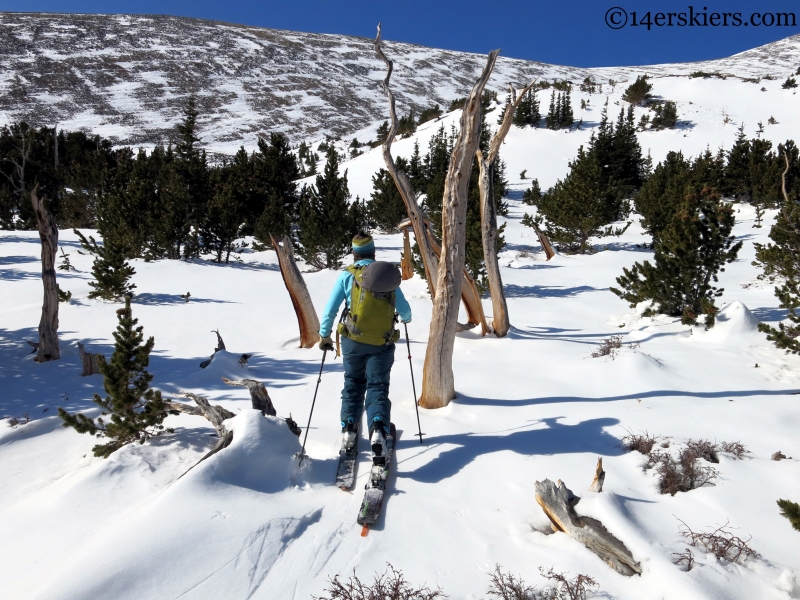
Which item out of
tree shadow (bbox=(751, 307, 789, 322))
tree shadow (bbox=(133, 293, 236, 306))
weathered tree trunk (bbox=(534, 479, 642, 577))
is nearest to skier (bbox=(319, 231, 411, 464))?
weathered tree trunk (bbox=(534, 479, 642, 577))

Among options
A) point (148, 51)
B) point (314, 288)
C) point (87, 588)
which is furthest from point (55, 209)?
point (148, 51)

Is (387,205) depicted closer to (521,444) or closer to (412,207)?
(412,207)

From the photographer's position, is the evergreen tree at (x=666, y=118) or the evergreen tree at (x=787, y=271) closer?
the evergreen tree at (x=787, y=271)

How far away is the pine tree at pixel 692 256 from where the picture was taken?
26.5ft

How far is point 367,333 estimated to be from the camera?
381cm

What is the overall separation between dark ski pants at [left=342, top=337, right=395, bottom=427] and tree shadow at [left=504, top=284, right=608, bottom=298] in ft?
29.5

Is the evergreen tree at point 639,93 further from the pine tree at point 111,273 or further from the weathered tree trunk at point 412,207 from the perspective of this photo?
the pine tree at point 111,273

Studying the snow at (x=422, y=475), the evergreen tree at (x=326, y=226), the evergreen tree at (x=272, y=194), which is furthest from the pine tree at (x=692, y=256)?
the evergreen tree at (x=272, y=194)

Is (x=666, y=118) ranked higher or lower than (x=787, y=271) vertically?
higher

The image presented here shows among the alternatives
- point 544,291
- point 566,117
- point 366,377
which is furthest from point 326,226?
point 566,117

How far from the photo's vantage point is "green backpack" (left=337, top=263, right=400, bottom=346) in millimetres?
3775

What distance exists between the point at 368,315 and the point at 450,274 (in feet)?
4.73

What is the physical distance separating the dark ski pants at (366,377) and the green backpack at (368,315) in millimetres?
79

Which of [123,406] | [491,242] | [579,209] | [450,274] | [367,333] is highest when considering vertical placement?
[579,209]
